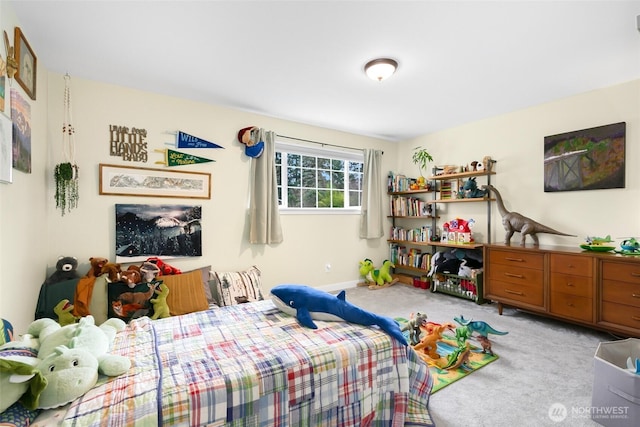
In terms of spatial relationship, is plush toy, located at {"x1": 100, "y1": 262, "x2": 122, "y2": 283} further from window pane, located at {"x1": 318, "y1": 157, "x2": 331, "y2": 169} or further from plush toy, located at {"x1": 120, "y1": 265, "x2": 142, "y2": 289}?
window pane, located at {"x1": 318, "y1": 157, "x2": 331, "y2": 169}

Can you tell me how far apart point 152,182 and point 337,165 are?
8.34 feet

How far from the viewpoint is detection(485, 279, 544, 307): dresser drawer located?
113 inches

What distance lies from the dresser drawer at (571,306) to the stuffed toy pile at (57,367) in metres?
3.45

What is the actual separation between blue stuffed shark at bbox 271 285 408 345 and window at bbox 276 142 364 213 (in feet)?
6.93

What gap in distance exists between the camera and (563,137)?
3117mm

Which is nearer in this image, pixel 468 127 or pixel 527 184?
pixel 527 184

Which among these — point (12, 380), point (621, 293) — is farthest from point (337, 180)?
point (12, 380)

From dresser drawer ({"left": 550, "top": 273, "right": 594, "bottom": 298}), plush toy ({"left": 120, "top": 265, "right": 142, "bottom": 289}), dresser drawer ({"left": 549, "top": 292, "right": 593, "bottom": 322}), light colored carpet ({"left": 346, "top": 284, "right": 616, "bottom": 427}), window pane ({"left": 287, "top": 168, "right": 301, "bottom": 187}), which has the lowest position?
light colored carpet ({"left": 346, "top": 284, "right": 616, "bottom": 427})

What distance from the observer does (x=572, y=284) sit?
263 centimetres

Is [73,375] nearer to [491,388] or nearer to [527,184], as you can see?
[491,388]

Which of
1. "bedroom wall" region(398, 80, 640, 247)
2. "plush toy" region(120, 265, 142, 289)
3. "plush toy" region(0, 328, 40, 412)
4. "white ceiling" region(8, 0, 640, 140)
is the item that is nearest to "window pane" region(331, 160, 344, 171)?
"white ceiling" region(8, 0, 640, 140)

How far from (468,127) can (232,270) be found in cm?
370

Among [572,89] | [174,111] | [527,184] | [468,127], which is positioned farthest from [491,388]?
[174,111]

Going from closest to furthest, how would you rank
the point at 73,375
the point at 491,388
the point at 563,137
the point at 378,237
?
the point at 73,375 < the point at 491,388 < the point at 563,137 < the point at 378,237
